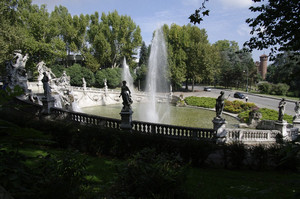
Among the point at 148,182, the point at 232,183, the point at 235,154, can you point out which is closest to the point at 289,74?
the point at 148,182

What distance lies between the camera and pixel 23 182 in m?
2.44

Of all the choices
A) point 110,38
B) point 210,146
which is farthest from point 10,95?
point 110,38

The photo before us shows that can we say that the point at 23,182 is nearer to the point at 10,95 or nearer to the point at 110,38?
the point at 10,95

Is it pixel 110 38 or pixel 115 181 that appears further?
pixel 110 38

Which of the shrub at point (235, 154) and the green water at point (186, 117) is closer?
the shrub at point (235, 154)

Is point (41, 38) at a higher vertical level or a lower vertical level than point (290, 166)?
higher

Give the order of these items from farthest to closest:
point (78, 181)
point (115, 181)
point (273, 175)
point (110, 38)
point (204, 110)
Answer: point (110, 38) → point (204, 110) → point (273, 175) → point (115, 181) → point (78, 181)

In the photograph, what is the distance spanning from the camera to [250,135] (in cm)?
1280

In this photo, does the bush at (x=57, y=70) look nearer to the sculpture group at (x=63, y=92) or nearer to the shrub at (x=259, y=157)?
the sculpture group at (x=63, y=92)

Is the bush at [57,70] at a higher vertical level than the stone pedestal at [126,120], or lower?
higher

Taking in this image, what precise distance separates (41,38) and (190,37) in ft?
99.2

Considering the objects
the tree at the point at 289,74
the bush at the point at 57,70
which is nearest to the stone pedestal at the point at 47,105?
the tree at the point at 289,74

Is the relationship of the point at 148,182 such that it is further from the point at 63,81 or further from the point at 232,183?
the point at 63,81

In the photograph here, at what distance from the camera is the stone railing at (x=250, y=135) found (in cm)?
1240
